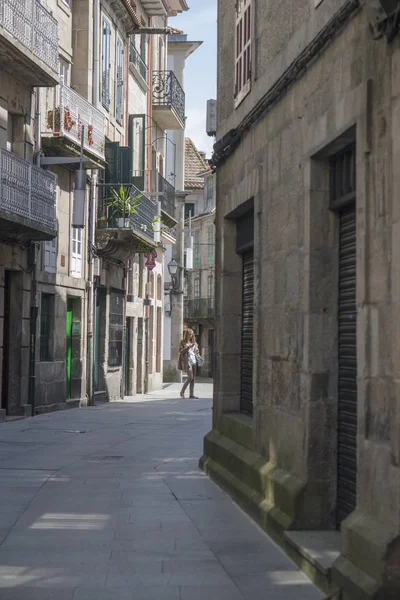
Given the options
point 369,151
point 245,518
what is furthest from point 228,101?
point 369,151

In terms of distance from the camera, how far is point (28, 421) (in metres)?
20.2

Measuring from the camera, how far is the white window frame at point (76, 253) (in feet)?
82.0

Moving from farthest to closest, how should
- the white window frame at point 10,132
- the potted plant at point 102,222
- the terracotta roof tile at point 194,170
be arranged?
the terracotta roof tile at point 194,170 → the potted plant at point 102,222 → the white window frame at point 10,132

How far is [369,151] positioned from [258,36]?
4.32 metres

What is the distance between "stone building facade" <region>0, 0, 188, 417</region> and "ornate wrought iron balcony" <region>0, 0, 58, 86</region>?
0.04 meters

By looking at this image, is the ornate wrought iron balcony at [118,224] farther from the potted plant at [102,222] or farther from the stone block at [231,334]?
A: the stone block at [231,334]

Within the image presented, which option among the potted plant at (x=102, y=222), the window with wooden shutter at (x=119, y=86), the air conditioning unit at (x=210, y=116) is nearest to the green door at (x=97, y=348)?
the potted plant at (x=102, y=222)

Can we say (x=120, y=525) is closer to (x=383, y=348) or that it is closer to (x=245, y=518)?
(x=245, y=518)

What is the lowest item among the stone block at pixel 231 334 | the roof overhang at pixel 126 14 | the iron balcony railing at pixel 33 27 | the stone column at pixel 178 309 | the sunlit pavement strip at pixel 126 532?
the sunlit pavement strip at pixel 126 532

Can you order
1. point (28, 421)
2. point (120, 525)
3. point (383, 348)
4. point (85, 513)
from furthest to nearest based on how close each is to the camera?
1. point (28, 421)
2. point (85, 513)
3. point (120, 525)
4. point (383, 348)

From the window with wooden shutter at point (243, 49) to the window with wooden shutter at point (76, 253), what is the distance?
1415 centimetres

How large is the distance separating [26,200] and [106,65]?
8247mm

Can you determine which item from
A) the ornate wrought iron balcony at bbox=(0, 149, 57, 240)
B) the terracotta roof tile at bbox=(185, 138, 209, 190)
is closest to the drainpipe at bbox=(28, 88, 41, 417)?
the ornate wrought iron balcony at bbox=(0, 149, 57, 240)

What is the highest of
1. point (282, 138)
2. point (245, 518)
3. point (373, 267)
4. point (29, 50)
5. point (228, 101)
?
point (29, 50)
